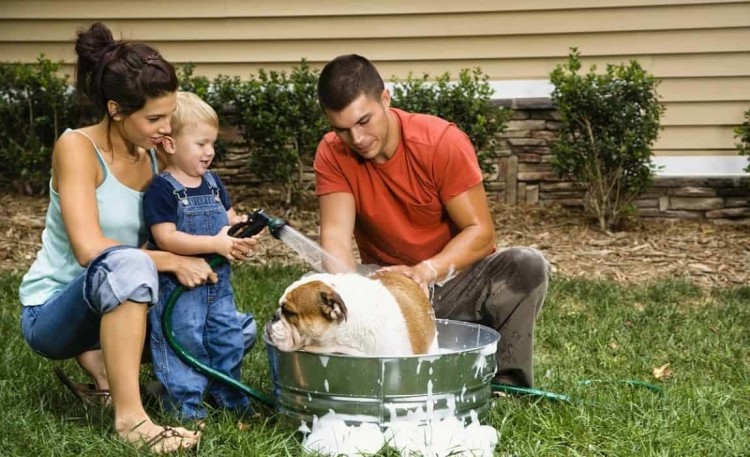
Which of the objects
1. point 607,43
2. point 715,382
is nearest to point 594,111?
point 607,43

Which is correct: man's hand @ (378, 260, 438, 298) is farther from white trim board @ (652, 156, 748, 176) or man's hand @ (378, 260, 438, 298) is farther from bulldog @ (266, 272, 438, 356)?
white trim board @ (652, 156, 748, 176)

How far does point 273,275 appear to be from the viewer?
6609 mm

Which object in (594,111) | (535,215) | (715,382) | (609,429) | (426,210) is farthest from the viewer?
(535,215)

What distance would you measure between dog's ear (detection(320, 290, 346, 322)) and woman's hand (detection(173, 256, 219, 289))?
58 cm

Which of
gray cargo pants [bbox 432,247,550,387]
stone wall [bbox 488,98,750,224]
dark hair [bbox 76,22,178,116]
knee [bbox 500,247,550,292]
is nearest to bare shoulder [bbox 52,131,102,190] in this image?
dark hair [bbox 76,22,178,116]

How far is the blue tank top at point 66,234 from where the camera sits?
12.2ft

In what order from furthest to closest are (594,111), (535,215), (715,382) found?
(535,215) → (594,111) → (715,382)

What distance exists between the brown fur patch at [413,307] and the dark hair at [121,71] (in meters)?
1.06

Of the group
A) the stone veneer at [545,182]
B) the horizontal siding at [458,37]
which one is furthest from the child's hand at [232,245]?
the horizontal siding at [458,37]

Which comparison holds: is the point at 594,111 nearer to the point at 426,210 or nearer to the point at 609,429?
the point at 426,210

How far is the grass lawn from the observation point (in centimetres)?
353

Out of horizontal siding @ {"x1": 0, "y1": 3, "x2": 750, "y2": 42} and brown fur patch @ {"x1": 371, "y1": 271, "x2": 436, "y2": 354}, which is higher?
horizontal siding @ {"x1": 0, "y1": 3, "x2": 750, "y2": 42}

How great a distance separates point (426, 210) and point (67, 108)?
191 inches

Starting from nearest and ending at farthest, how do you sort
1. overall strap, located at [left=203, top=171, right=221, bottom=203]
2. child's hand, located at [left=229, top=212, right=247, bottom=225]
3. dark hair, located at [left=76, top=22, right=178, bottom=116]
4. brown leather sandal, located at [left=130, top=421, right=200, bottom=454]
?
brown leather sandal, located at [left=130, top=421, right=200, bottom=454]
dark hair, located at [left=76, top=22, right=178, bottom=116]
child's hand, located at [left=229, top=212, right=247, bottom=225]
overall strap, located at [left=203, top=171, right=221, bottom=203]
